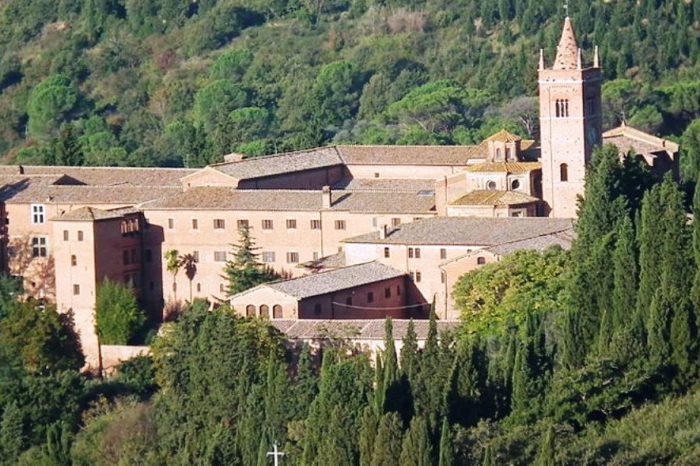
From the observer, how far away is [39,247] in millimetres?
55438

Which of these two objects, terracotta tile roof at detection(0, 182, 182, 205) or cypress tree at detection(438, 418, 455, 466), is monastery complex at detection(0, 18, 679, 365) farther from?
cypress tree at detection(438, 418, 455, 466)

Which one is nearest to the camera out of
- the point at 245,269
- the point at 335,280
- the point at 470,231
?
the point at 335,280

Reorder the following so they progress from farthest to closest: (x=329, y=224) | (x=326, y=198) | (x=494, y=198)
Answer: (x=326, y=198) < (x=329, y=224) < (x=494, y=198)

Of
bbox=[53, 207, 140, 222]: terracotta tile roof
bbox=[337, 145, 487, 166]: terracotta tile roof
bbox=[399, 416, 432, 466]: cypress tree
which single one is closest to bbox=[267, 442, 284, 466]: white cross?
bbox=[399, 416, 432, 466]: cypress tree

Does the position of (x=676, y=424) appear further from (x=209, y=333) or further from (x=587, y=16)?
(x=587, y=16)

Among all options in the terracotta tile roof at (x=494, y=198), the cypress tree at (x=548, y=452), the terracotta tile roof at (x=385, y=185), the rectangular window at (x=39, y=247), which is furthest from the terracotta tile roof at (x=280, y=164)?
the cypress tree at (x=548, y=452)

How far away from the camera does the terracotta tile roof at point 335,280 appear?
4847cm

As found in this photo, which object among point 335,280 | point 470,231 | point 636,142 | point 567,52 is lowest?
point 335,280

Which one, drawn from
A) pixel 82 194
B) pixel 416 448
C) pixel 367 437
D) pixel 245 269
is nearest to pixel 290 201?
pixel 245 269

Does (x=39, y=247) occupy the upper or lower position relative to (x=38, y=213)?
lower

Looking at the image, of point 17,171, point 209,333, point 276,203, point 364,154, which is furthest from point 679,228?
point 17,171

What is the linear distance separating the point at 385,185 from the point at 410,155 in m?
1.42

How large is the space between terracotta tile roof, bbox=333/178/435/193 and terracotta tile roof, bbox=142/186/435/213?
201 cm

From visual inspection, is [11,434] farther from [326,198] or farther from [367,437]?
[367,437]
